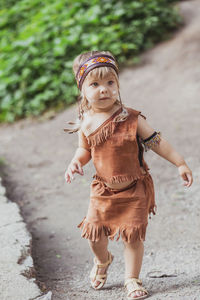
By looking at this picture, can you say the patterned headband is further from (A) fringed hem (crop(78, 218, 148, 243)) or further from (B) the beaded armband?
(A) fringed hem (crop(78, 218, 148, 243))

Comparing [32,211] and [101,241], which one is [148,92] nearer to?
[32,211]

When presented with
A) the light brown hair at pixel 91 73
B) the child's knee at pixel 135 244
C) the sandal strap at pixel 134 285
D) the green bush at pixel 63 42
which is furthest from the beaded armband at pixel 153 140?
the green bush at pixel 63 42

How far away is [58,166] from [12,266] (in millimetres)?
2821

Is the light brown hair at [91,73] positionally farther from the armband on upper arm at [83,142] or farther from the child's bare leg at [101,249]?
the child's bare leg at [101,249]

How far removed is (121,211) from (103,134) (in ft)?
1.58

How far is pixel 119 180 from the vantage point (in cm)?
250

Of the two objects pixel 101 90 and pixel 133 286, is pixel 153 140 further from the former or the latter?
pixel 133 286

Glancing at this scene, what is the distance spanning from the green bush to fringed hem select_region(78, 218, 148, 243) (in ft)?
17.6

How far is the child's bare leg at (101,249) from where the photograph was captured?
262 cm

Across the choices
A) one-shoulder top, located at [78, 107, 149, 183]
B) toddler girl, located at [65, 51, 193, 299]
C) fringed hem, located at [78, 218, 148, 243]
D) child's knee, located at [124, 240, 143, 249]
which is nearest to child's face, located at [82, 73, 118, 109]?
toddler girl, located at [65, 51, 193, 299]

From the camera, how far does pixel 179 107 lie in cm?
655

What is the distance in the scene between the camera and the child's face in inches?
94.9

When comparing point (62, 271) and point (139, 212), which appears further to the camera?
point (62, 271)

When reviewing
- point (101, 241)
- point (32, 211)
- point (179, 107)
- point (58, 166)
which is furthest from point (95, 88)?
point (179, 107)
